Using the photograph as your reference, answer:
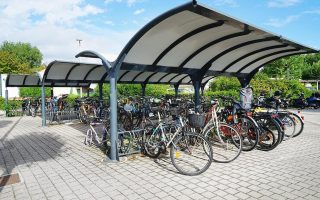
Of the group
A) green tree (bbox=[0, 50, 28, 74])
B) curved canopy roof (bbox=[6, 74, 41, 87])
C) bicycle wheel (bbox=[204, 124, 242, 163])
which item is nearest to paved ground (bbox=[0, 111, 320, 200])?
bicycle wheel (bbox=[204, 124, 242, 163])

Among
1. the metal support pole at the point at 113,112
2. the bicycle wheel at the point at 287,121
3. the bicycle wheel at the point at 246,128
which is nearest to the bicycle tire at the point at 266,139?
the bicycle wheel at the point at 246,128

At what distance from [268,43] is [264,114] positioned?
6.49ft

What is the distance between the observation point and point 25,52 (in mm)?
72500

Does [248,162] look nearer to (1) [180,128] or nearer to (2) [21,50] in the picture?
(1) [180,128]

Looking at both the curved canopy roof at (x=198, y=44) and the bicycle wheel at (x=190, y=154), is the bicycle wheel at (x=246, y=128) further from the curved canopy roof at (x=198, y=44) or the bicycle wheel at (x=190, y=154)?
the curved canopy roof at (x=198, y=44)

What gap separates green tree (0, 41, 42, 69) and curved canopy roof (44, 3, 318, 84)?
→ 6898cm

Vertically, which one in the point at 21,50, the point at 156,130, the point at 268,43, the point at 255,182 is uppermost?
the point at 21,50

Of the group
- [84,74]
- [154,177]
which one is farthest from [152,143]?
[84,74]

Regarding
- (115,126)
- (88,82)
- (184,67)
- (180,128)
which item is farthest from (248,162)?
(88,82)

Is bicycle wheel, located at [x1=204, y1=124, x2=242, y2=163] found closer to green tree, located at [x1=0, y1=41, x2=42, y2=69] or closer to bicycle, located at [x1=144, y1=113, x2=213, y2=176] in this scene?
bicycle, located at [x1=144, y1=113, x2=213, y2=176]

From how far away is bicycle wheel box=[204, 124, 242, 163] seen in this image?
5730 millimetres

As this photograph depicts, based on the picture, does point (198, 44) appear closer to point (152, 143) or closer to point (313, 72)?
point (152, 143)

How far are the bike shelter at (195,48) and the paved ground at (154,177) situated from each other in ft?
3.21

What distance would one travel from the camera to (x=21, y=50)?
7169 cm
